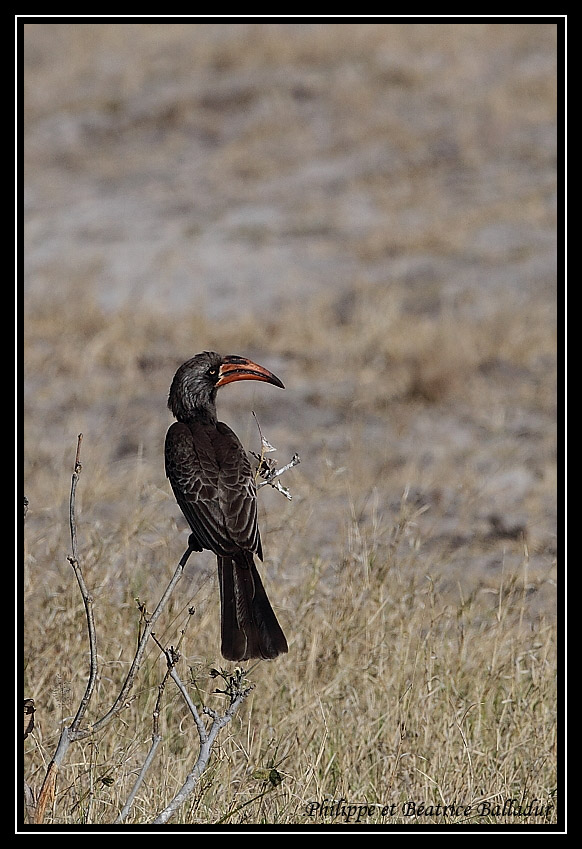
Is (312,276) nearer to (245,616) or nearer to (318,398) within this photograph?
(318,398)

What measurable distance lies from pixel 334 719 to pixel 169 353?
17.6 feet

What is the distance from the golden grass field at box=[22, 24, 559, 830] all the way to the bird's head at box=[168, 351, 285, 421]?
77 cm

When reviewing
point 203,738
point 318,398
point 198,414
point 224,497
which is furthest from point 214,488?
point 318,398

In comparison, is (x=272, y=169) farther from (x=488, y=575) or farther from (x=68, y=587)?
(x=68, y=587)

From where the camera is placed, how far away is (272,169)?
13.3 metres

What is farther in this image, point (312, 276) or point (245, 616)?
point (312, 276)

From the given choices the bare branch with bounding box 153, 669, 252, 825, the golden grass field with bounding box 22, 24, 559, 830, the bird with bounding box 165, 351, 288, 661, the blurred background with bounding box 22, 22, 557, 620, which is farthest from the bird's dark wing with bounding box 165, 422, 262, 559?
the blurred background with bounding box 22, 22, 557, 620

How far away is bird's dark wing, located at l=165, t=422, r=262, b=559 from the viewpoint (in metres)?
2.39

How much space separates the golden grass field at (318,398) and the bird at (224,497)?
21.3 inches

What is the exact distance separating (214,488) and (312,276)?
8.21 metres

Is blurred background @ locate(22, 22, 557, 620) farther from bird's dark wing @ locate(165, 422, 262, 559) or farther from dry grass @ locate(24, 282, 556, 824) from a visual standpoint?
bird's dark wing @ locate(165, 422, 262, 559)

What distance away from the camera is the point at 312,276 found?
10.5m
